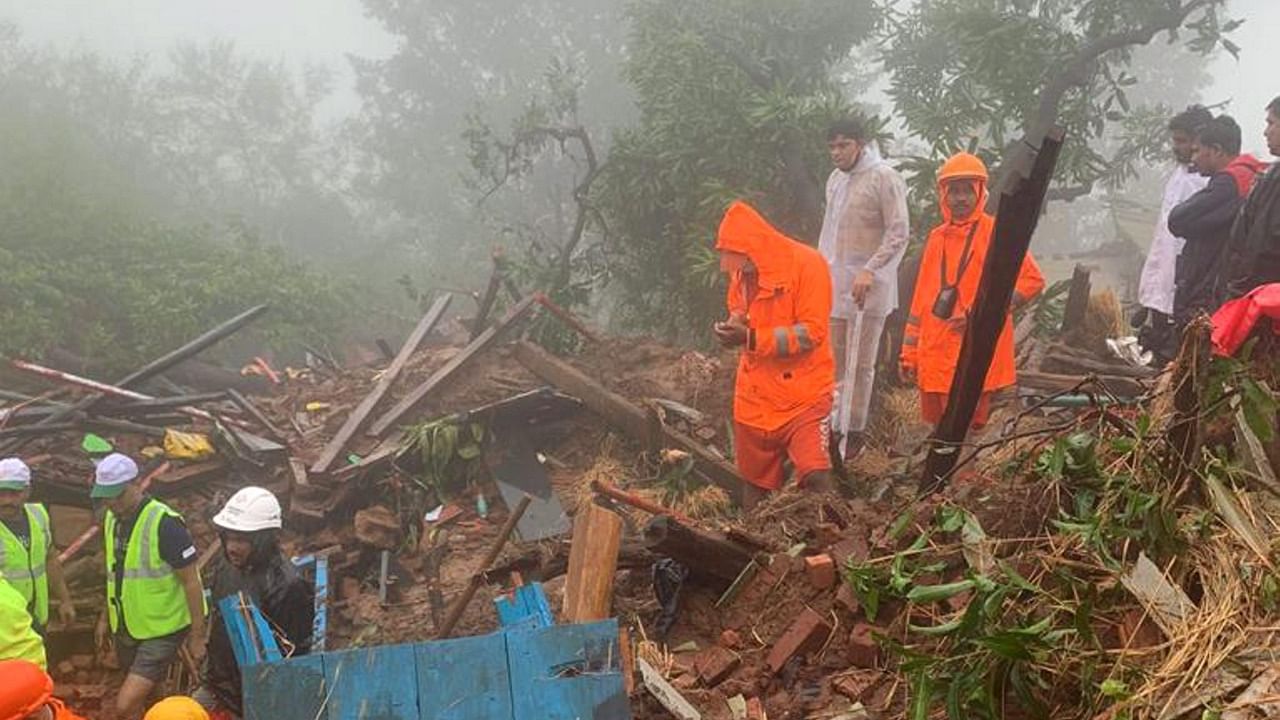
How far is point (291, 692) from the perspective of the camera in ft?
10.6

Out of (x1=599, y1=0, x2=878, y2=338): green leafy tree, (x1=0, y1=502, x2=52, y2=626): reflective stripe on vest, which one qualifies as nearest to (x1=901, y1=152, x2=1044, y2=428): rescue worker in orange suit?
(x1=599, y1=0, x2=878, y2=338): green leafy tree

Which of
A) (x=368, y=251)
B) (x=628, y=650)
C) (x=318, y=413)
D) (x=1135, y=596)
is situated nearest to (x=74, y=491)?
(x=318, y=413)

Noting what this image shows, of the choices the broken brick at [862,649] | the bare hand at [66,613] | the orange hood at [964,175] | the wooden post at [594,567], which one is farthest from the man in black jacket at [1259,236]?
the bare hand at [66,613]

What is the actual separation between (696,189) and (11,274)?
31.5 ft

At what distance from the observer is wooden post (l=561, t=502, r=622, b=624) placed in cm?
384

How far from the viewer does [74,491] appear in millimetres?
7438

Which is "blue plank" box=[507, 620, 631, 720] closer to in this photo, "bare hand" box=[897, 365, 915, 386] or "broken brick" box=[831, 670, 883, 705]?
"broken brick" box=[831, 670, 883, 705]

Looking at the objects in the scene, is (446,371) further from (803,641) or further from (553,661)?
(803,641)

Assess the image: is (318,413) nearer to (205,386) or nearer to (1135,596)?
(205,386)

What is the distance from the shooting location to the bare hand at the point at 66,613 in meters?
5.84

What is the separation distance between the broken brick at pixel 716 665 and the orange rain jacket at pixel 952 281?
2476mm

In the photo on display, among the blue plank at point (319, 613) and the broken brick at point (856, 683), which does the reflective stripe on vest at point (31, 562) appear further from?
the broken brick at point (856, 683)

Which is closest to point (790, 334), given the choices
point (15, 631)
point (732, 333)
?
point (732, 333)

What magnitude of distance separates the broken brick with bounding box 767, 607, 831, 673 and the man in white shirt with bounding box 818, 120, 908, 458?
10.9 ft
